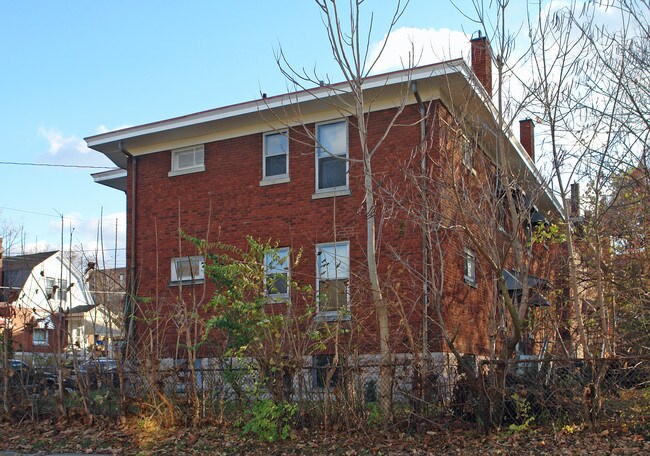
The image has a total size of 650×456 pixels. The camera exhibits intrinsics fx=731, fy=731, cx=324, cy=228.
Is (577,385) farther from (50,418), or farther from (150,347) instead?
(50,418)

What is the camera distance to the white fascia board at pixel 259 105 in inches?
581

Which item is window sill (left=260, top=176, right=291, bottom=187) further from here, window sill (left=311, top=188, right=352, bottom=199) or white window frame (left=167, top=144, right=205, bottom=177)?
white window frame (left=167, top=144, right=205, bottom=177)

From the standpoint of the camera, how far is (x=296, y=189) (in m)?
17.2

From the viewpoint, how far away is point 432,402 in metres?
9.85

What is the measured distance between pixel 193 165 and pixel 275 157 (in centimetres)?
244

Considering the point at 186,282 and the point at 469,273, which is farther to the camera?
the point at 186,282

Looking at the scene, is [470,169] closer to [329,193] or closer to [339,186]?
[339,186]

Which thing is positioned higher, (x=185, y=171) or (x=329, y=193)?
(x=185, y=171)

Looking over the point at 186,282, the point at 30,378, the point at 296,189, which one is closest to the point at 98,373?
the point at 30,378

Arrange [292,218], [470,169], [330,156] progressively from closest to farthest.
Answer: [470,169] < [330,156] < [292,218]

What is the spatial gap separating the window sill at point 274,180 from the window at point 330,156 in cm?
82

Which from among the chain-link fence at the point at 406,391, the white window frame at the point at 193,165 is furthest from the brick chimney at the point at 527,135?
the chain-link fence at the point at 406,391

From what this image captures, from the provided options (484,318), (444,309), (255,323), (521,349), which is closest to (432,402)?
(255,323)

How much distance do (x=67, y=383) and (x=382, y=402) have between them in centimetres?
573
